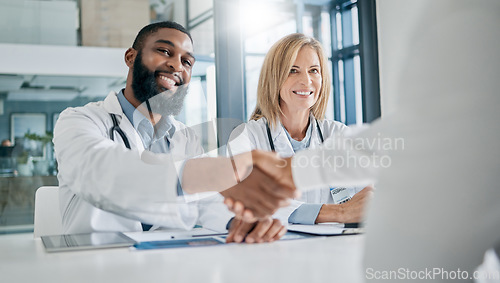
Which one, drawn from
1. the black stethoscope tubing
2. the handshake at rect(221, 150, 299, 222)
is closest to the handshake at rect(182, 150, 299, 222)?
the handshake at rect(221, 150, 299, 222)

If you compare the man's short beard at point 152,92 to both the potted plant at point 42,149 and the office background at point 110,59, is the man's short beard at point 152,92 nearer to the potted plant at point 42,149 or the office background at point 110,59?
the office background at point 110,59

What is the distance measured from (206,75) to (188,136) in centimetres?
164

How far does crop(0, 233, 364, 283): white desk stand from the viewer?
63 centimetres

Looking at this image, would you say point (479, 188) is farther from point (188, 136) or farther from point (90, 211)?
point (188, 136)

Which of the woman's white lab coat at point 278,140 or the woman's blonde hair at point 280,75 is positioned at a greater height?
the woman's blonde hair at point 280,75

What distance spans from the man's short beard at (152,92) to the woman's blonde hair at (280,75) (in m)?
0.37

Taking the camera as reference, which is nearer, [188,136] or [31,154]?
[188,136]

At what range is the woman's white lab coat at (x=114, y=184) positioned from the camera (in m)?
0.98

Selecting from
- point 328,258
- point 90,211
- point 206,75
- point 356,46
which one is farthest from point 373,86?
point 328,258

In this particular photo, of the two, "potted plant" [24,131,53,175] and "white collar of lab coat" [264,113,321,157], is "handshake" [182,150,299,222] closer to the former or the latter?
"white collar of lab coat" [264,113,321,157]

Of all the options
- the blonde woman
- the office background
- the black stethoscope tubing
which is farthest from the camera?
the office background

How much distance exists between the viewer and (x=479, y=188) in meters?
0.49

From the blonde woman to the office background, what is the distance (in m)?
1.22

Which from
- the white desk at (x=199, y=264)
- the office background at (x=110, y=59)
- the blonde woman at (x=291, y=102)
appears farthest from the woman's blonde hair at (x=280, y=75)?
the office background at (x=110, y=59)
